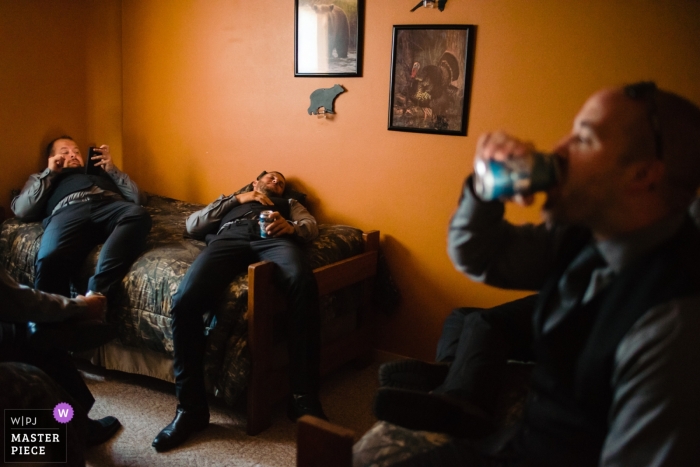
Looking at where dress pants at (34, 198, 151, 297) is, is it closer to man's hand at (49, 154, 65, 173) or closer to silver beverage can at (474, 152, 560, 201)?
man's hand at (49, 154, 65, 173)

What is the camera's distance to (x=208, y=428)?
7.09ft

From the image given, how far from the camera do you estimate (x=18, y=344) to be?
5.73 feet

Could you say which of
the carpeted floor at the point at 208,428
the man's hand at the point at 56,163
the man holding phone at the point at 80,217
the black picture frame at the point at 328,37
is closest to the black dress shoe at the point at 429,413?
the carpeted floor at the point at 208,428

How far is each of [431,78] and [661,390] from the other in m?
2.02

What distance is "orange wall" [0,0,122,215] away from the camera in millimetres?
3102

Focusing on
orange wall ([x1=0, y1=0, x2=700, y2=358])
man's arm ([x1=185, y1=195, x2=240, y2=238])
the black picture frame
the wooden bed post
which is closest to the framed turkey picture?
orange wall ([x1=0, y1=0, x2=700, y2=358])

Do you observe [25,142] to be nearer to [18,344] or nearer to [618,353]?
[18,344]

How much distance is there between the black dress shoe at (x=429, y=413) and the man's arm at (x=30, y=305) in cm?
102

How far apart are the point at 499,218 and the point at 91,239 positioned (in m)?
2.13

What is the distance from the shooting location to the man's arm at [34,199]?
2.77 m

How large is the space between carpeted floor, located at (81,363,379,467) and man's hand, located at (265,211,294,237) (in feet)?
2.47

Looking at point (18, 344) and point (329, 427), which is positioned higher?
point (329, 427)

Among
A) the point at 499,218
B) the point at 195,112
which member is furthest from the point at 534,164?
the point at 195,112

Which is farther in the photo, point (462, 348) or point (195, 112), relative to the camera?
point (195, 112)
